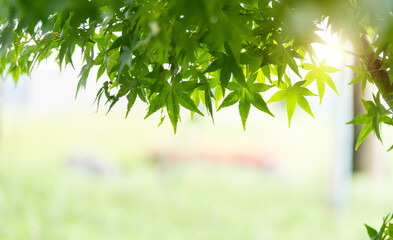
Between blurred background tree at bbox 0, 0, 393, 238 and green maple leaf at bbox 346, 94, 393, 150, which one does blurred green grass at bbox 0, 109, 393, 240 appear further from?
green maple leaf at bbox 346, 94, 393, 150

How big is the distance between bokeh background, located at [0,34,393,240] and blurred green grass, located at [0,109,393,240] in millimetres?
13

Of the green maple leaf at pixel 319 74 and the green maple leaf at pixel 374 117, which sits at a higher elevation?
the green maple leaf at pixel 319 74

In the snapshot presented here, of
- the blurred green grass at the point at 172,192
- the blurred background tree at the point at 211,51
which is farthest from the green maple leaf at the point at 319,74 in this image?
the blurred green grass at the point at 172,192

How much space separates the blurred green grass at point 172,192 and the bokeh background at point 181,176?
0.5 inches

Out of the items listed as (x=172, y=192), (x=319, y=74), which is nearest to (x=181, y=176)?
(x=172, y=192)

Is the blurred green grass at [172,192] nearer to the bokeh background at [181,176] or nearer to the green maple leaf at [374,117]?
the bokeh background at [181,176]

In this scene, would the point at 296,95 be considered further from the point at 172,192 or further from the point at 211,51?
the point at 172,192

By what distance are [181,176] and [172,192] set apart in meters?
0.52

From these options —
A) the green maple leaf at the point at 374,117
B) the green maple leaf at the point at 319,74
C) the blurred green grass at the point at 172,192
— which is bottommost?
the blurred green grass at the point at 172,192

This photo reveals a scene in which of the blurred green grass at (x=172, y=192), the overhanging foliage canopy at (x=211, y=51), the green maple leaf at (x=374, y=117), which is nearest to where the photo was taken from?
the overhanging foliage canopy at (x=211, y=51)

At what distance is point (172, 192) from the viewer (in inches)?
171

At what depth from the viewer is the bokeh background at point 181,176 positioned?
11.0ft

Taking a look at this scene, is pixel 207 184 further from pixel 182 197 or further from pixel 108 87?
pixel 108 87

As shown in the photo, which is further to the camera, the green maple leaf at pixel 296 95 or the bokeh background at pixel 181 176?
the bokeh background at pixel 181 176
